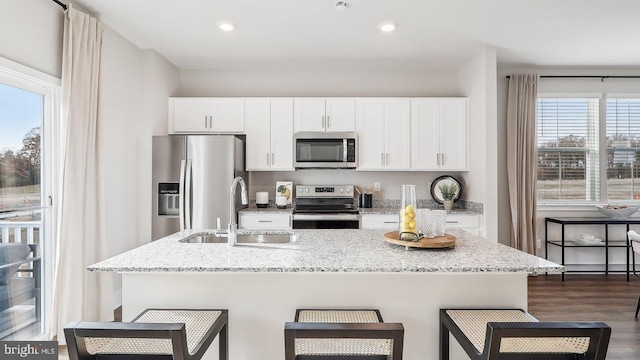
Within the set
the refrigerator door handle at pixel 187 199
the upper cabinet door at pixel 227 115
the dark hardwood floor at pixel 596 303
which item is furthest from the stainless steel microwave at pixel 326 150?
the dark hardwood floor at pixel 596 303

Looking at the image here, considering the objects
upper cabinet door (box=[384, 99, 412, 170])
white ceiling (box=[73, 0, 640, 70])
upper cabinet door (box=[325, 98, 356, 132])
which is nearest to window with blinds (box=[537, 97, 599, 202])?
white ceiling (box=[73, 0, 640, 70])

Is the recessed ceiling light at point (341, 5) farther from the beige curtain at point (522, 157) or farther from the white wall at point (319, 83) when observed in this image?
the beige curtain at point (522, 157)

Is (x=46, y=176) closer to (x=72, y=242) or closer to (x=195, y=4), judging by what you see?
(x=72, y=242)

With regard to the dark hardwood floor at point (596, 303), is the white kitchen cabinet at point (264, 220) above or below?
above

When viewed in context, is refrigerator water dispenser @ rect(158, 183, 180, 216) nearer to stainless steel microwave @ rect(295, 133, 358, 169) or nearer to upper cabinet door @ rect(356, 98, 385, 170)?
stainless steel microwave @ rect(295, 133, 358, 169)

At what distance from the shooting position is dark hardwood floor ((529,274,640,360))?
8.89ft

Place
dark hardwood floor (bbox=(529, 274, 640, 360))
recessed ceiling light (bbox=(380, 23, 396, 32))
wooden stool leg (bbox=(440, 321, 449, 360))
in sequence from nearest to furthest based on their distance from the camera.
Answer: wooden stool leg (bbox=(440, 321, 449, 360))
dark hardwood floor (bbox=(529, 274, 640, 360))
recessed ceiling light (bbox=(380, 23, 396, 32))

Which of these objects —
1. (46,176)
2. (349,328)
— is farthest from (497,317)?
(46,176)

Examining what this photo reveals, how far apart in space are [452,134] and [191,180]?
292cm

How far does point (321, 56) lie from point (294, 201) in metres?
1.74

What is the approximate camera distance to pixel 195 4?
2777mm

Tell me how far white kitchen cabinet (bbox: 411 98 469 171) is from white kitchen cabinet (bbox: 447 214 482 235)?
586 millimetres

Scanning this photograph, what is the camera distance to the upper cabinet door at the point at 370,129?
4.12 metres

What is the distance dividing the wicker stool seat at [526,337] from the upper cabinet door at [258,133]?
2983 millimetres
